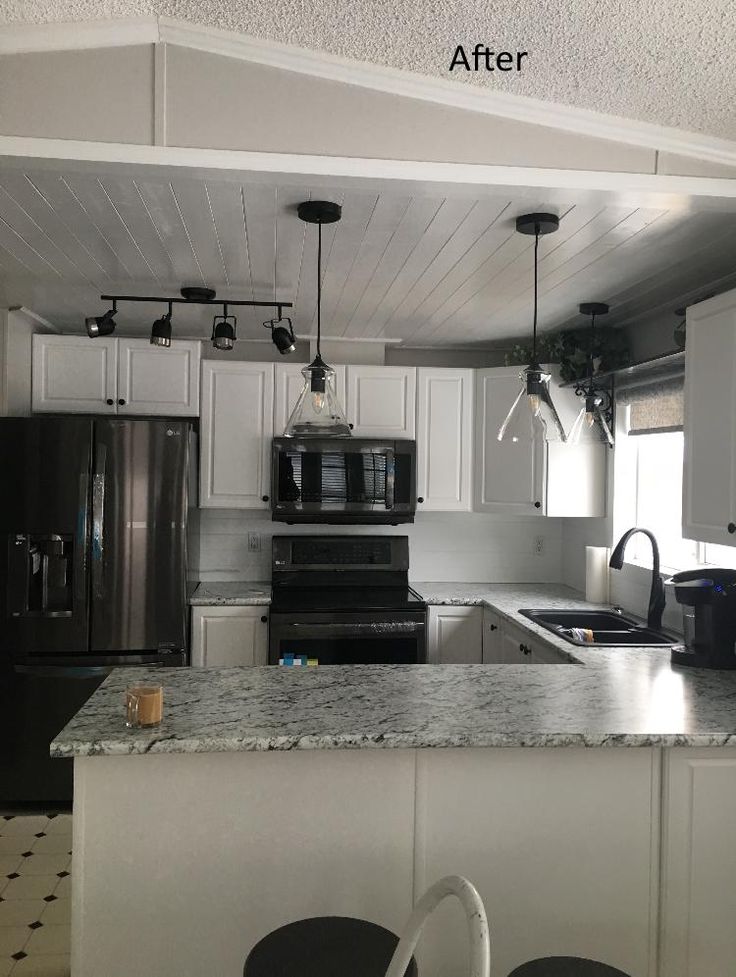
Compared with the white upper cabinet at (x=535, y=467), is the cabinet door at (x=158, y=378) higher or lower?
higher

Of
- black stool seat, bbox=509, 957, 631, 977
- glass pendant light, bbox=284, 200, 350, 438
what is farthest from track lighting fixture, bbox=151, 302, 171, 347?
black stool seat, bbox=509, 957, 631, 977

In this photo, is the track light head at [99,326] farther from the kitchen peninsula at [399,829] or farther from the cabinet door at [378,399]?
the kitchen peninsula at [399,829]

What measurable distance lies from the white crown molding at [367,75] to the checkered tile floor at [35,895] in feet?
8.51

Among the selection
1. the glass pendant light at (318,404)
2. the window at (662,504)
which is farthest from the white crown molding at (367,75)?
the window at (662,504)

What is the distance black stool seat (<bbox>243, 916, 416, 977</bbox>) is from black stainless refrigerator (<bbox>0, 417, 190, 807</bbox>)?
8.03 feet

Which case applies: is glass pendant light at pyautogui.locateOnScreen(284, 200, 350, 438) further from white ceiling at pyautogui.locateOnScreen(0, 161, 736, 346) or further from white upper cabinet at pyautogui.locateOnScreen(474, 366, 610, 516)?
white upper cabinet at pyautogui.locateOnScreen(474, 366, 610, 516)

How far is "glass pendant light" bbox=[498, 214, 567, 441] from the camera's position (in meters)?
2.55

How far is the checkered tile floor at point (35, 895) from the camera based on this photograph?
8.64ft

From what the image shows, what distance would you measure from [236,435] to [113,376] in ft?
2.26

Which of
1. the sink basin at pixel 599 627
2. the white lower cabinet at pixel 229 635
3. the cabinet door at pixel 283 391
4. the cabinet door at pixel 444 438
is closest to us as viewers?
the sink basin at pixel 599 627

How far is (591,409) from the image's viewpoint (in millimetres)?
3498

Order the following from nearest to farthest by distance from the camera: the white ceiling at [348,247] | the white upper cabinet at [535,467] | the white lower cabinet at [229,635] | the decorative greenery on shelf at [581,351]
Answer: the white ceiling at [348,247]
the decorative greenery on shelf at [581,351]
the white lower cabinet at [229,635]
the white upper cabinet at [535,467]

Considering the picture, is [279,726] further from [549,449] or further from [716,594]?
[549,449]

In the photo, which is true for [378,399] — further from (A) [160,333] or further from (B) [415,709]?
(B) [415,709]
